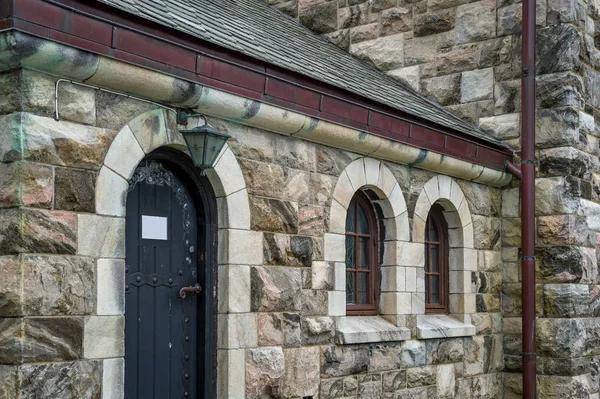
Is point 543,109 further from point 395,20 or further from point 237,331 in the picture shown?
point 237,331

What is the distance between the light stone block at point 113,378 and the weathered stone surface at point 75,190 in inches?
35.2

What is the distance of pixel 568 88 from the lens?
970cm

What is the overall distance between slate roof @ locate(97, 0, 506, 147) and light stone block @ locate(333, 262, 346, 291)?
4.68 feet

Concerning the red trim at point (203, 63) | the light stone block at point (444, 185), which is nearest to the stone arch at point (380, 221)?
the red trim at point (203, 63)

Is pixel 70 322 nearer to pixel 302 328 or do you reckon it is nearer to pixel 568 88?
pixel 302 328

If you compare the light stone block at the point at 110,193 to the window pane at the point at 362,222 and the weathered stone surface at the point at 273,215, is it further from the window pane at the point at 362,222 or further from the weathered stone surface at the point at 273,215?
the window pane at the point at 362,222

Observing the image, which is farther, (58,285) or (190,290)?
(190,290)

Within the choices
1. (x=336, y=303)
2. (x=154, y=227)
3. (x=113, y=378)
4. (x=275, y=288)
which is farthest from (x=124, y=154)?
(x=336, y=303)

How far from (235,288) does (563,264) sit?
440cm

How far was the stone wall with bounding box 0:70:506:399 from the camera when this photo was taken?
5.01 m

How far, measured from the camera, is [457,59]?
1043 centimetres

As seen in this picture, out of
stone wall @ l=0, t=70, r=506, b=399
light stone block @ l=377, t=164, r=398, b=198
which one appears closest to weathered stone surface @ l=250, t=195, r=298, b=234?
stone wall @ l=0, t=70, r=506, b=399

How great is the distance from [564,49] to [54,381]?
22.0 ft

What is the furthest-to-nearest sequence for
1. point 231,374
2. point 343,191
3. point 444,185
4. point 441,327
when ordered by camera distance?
1. point 444,185
2. point 441,327
3. point 343,191
4. point 231,374
